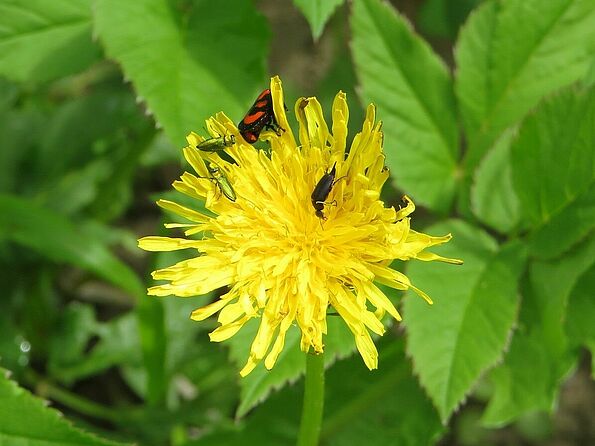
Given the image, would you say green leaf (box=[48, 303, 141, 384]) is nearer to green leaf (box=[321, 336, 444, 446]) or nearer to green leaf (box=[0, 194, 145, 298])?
green leaf (box=[0, 194, 145, 298])

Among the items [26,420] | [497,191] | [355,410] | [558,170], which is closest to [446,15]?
[497,191]

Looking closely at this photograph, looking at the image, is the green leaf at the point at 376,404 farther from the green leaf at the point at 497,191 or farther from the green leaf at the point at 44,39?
the green leaf at the point at 44,39

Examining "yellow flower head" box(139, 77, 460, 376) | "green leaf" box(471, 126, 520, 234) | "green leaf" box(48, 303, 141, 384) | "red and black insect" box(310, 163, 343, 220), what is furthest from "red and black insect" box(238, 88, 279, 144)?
"green leaf" box(48, 303, 141, 384)

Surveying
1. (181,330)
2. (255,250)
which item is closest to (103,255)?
(181,330)

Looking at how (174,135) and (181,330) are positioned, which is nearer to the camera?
(174,135)

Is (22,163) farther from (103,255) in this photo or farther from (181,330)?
(181,330)

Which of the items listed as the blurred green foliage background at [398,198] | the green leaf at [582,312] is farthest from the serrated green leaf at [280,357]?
the green leaf at [582,312]

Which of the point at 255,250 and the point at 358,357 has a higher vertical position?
the point at 255,250
